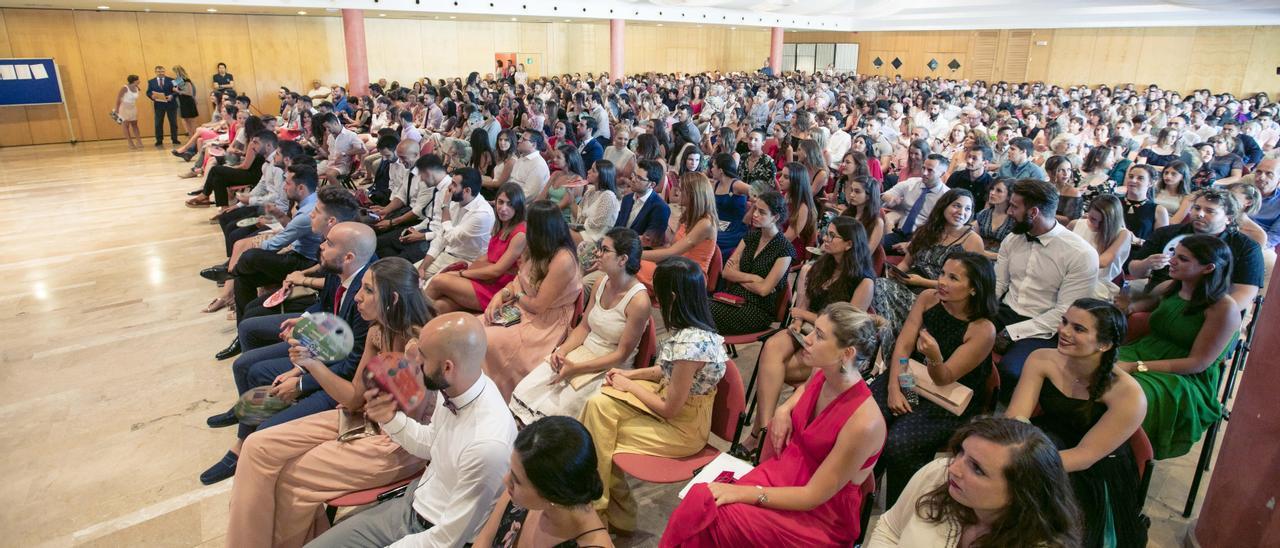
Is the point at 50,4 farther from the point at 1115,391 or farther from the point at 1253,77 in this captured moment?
the point at 1253,77

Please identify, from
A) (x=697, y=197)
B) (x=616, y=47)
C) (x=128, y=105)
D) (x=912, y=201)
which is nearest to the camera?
(x=697, y=197)

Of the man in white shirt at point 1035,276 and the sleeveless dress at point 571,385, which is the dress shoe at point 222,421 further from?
the man in white shirt at point 1035,276

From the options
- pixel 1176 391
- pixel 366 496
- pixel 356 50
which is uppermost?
pixel 356 50

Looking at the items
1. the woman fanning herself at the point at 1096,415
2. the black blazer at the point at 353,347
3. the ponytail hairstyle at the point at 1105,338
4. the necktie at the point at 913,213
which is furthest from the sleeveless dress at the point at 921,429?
the necktie at the point at 913,213

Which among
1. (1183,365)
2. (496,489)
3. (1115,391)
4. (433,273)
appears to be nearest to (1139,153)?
(1183,365)

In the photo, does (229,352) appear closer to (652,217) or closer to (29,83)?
(652,217)

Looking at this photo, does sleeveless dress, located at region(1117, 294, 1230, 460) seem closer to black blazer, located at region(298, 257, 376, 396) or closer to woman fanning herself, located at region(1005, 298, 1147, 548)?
woman fanning herself, located at region(1005, 298, 1147, 548)

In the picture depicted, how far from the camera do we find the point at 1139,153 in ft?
28.0

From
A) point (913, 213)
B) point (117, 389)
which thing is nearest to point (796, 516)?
point (913, 213)

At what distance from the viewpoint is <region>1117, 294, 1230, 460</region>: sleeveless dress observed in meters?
2.80

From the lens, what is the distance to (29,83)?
13.9 m

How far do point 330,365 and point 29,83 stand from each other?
1598 centimetres

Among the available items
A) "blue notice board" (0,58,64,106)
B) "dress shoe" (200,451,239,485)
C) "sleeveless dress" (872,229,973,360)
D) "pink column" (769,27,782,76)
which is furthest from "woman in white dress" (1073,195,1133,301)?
"pink column" (769,27,782,76)

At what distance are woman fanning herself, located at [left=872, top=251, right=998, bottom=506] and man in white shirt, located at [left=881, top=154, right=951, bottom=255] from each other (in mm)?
2057
